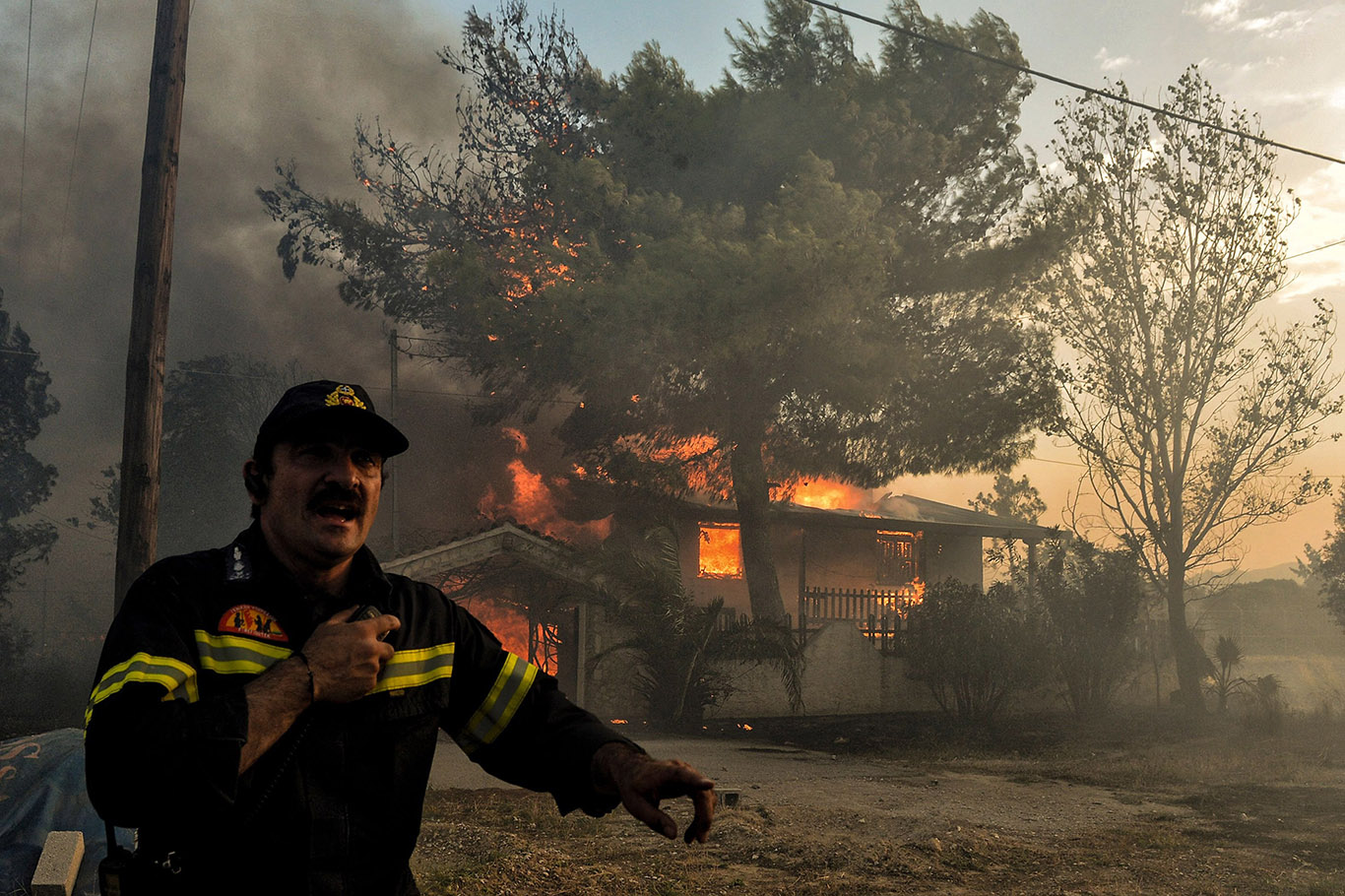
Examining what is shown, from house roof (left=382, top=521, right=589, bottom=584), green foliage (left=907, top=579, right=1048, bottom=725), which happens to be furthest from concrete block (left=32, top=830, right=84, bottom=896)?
green foliage (left=907, top=579, right=1048, bottom=725)

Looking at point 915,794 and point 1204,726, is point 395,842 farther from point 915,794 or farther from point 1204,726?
point 1204,726

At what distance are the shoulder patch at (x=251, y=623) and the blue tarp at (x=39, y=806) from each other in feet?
13.0

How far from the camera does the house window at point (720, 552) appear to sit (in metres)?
27.7

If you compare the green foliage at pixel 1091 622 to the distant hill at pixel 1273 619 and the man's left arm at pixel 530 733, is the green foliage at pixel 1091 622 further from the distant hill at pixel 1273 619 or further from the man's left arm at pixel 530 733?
the distant hill at pixel 1273 619

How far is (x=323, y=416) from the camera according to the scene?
2271 mm

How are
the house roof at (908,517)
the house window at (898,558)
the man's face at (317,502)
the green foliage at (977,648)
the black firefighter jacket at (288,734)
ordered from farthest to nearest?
the house window at (898,558), the house roof at (908,517), the green foliage at (977,648), the man's face at (317,502), the black firefighter jacket at (288,734)

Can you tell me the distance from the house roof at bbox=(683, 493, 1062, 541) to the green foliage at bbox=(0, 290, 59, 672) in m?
14.9

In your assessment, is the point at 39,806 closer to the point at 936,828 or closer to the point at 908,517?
the point at 936,828

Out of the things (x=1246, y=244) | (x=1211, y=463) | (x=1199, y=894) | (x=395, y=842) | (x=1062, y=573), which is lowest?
(x=1199, y=894)

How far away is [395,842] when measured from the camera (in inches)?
84.4

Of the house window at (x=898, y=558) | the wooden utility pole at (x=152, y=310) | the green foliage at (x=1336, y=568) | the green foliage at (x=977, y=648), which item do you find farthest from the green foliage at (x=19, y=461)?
the green foliage at (x=1336, y=568)

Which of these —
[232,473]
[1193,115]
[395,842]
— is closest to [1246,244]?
[1193,115]

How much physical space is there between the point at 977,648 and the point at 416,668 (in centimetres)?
1727

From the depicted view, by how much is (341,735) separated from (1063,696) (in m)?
19.9
